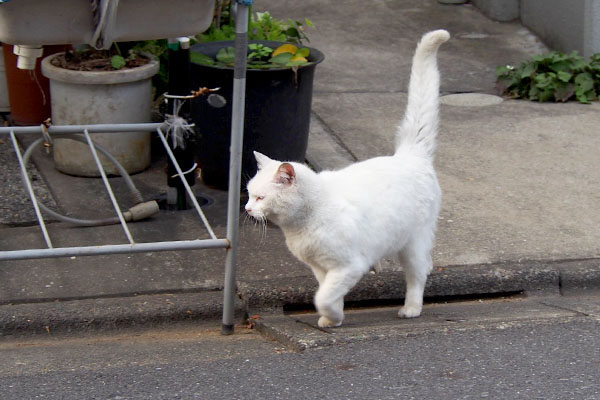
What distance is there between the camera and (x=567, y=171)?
545 centimetres

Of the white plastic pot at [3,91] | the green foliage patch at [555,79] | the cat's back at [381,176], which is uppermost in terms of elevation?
the cat's back at [381,176]

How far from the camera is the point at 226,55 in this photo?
500 cm

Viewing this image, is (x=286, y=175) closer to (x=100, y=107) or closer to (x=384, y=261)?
(x=384, y=261)

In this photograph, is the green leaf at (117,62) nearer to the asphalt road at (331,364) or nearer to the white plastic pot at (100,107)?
the white plastic pot at (100,107)

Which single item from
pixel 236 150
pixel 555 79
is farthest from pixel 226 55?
pixel 555 79

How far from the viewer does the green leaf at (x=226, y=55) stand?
4.96m

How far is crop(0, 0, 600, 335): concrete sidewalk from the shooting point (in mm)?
3926

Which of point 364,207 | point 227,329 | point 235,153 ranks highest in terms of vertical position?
point 235,153

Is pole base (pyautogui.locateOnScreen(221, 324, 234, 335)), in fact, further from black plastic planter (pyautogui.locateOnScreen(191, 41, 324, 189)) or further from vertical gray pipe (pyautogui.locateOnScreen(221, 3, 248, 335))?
black plastic planter (pyautogui.locateOnScreen(191, 41, 324, 189))

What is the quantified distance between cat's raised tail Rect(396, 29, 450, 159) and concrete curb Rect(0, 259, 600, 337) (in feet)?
2.16

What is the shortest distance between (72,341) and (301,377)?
1.17 meters

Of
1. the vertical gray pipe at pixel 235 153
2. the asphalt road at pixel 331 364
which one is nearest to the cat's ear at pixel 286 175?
the vertical gray pipe at pixel 235 153

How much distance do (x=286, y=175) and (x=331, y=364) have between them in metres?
0.77

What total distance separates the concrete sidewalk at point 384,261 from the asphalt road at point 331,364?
8.3 inches
